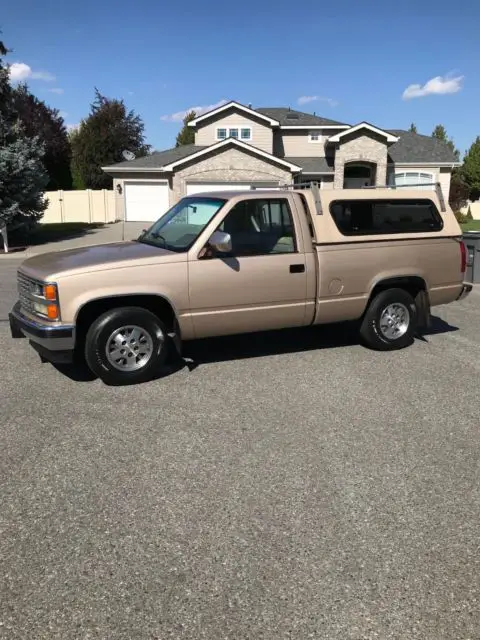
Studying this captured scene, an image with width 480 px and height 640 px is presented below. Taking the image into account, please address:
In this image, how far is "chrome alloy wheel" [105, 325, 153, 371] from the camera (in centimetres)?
526

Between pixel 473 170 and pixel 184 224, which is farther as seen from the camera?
pixel 473 170

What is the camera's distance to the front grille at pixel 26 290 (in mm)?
5281

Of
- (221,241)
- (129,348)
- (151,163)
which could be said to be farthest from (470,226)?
(129,348)

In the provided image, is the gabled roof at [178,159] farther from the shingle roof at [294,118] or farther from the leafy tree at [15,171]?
the leafy tree at [15,171]

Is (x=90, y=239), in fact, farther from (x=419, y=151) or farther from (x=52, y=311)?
(x=419, y=151)

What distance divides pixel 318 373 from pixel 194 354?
156cm

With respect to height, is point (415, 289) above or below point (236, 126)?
below

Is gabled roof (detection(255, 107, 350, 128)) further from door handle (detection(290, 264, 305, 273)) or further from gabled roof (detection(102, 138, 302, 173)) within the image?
door handle (detection(290, 264, 305, 273))

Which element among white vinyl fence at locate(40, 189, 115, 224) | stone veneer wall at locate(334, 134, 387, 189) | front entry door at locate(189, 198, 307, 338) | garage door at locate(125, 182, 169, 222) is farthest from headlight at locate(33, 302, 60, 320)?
white vinyl fence at locate(40, 189, 115, 224)

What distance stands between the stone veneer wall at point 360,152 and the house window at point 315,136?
102 inches

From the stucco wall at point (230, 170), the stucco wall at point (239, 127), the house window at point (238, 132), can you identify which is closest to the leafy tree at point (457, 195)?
the stucco wall at point (239, 127)

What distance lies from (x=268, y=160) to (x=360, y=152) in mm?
5500

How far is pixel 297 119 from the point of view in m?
31.9

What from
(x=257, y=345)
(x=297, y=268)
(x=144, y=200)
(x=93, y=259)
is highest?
(x=144, y=200)
